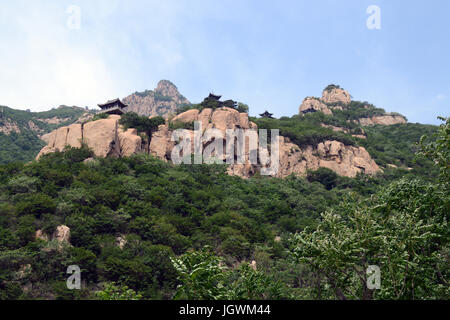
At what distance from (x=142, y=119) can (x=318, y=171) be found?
21594 mm

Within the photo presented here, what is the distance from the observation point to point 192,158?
42312 mm

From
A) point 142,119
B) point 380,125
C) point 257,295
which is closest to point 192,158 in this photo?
point 142,119

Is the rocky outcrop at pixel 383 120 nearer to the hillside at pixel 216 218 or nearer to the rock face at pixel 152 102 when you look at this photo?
the hillside at pixel 216 218

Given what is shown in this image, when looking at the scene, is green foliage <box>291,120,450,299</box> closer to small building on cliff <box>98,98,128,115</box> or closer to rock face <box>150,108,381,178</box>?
rock face <box>150,108,381,178</box>

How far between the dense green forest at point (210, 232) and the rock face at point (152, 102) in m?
87.9

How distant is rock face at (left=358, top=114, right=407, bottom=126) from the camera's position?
79831 mm

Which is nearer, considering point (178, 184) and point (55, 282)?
point (55, 282)

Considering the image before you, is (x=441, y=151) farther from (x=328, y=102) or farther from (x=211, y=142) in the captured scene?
(x=328, y=102)

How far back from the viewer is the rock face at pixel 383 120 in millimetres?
79831

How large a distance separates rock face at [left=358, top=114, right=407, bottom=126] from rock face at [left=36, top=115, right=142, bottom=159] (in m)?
54.3

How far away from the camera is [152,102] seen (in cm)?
12925

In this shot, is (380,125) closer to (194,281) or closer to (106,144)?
(106,144)
